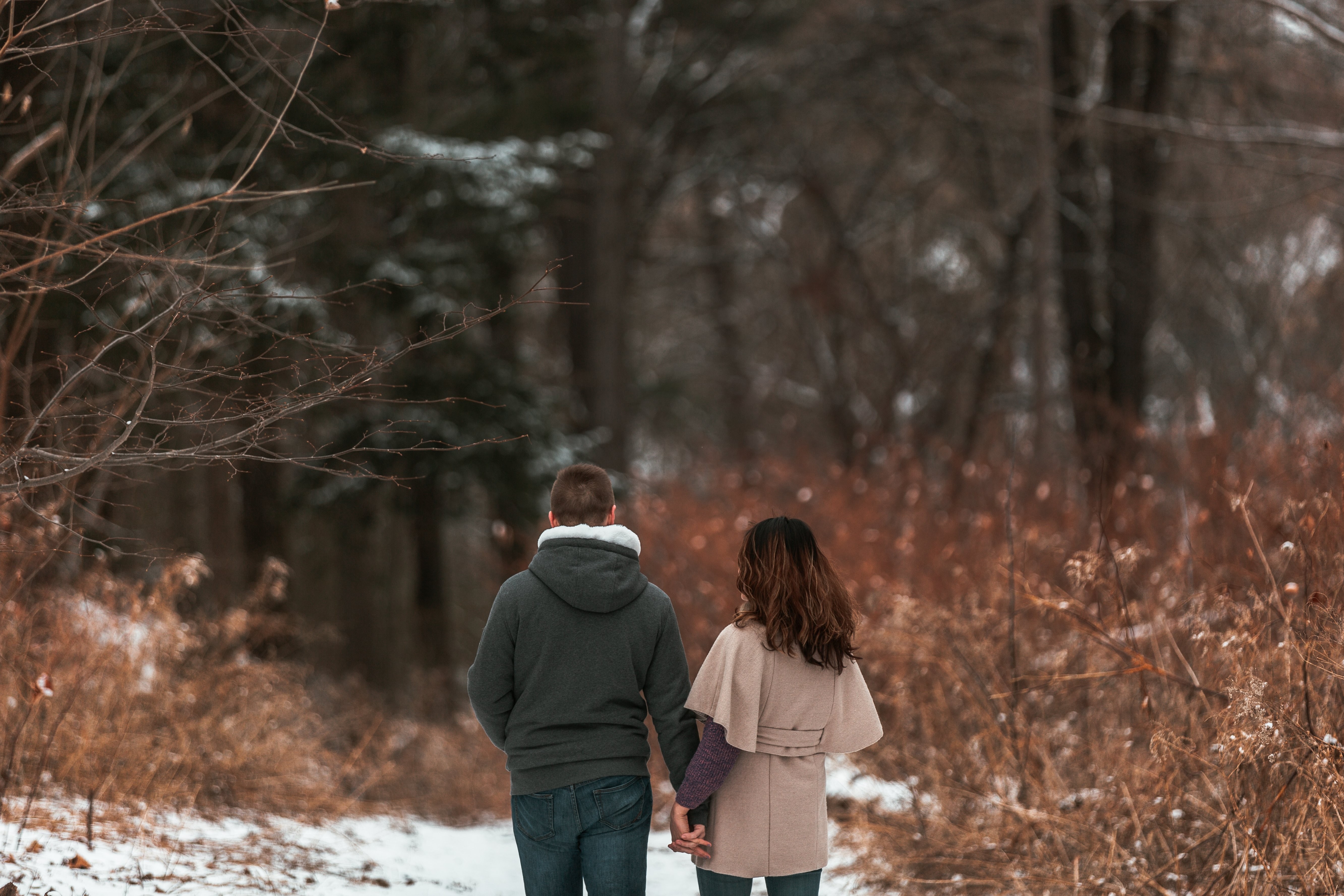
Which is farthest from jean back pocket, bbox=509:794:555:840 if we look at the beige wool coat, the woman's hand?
the beige wool coat

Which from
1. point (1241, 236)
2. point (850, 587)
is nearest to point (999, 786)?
point (850, 587)

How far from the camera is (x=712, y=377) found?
23562mm

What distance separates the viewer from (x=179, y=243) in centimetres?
385

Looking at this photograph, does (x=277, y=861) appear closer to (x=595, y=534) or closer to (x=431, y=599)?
(x=595, y=534)

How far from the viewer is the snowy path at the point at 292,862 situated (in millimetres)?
4199

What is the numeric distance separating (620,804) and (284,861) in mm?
2478

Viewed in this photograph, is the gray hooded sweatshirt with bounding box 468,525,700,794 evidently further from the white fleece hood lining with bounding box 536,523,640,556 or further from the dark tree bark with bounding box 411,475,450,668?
the dark tree bark with bounding box 411,475,450,668

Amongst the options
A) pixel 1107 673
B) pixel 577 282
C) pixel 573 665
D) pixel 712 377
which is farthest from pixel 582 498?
pixel 712 377

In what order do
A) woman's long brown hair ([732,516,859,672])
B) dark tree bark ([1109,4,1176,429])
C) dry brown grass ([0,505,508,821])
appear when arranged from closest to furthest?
woman's long brown hair ([732,516,859,672]) < dry brown grass ([0,505,508,821]) < dark tree bark ([1109,4,1176,429])

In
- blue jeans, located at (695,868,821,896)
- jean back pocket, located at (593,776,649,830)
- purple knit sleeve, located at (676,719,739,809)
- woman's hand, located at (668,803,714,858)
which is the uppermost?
purple knit sleeve, located at (676,719,739,809)

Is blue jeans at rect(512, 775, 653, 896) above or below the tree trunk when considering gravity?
below

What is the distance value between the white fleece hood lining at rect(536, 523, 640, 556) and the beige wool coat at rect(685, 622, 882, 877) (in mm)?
363

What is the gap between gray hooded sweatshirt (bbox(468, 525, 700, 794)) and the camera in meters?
3.14

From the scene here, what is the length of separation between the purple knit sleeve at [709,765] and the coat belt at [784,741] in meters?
0.08
